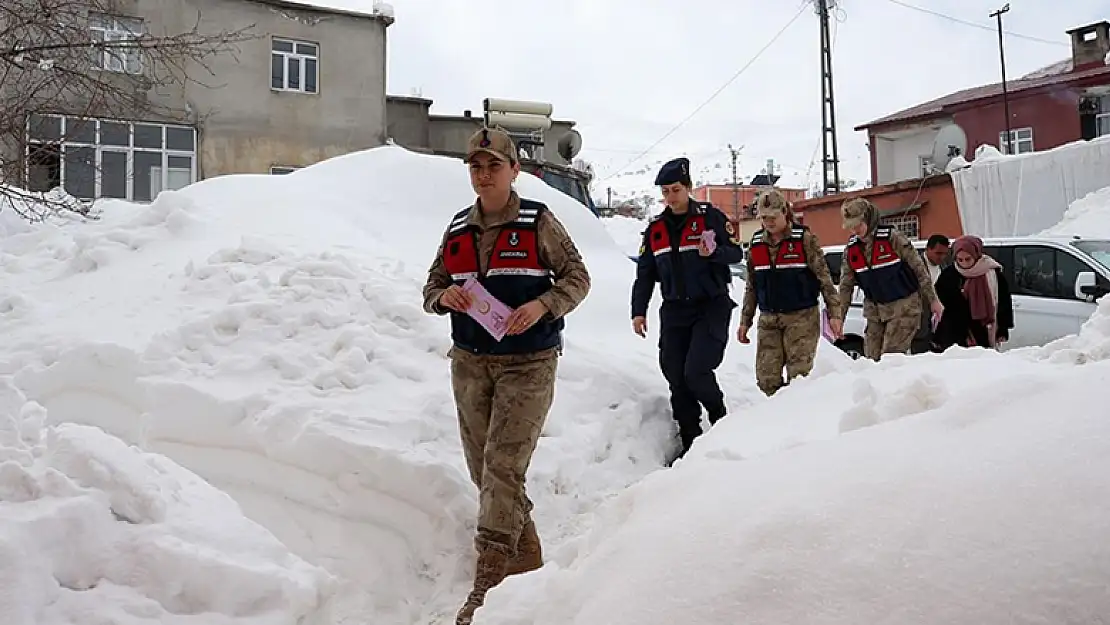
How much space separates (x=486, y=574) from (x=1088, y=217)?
17707 mm

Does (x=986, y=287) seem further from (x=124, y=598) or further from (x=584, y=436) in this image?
(x=124, y=598)

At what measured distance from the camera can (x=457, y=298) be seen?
10.6 feet

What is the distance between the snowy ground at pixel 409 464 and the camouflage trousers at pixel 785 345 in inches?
24.6

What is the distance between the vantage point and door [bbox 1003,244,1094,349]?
26.2ft

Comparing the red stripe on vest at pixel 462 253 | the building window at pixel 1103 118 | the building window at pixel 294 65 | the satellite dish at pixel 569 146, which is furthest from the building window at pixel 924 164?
the red stripe on vest at pixel 462 253

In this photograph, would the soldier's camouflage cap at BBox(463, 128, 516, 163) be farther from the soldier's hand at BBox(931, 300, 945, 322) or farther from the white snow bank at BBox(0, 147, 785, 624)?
the soldier's hand at BBox(931, 300, 945, 322)

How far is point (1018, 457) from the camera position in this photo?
1.71 m

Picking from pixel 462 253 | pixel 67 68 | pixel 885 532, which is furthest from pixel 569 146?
pixel 885 532

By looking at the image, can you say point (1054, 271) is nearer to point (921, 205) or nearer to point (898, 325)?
point (898, 325)

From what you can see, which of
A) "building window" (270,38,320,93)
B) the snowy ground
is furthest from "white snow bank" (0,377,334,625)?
"building window" (270,38,320,93)

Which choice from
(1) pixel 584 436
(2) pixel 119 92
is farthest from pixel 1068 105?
(2) pixel 119 92

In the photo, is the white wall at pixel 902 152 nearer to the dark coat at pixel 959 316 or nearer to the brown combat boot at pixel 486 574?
the dark coat at pixel 959 316

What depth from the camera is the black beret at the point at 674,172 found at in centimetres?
486

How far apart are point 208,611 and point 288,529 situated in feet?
4.29
